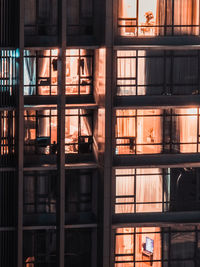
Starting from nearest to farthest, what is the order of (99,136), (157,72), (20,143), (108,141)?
(108,141) → (20,143) → (99,136) → (157,72)

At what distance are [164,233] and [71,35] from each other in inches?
266

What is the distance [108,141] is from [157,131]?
1828mm

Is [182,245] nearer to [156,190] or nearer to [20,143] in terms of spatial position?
[156,190]

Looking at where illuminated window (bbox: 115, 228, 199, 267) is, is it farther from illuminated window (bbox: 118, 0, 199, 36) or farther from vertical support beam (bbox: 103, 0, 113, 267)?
illuminated window (bbox: 118, 0, 199, 36)

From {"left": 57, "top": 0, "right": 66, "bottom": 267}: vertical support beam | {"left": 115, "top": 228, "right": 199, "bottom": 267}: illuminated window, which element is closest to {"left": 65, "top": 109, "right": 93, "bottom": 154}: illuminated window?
{"left": 57, "top": 0, "right": 66, "bottom": 267}: vertical support beam

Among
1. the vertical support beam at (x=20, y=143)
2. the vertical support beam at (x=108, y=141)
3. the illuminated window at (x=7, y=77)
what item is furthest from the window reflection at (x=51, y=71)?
the vertical support beam at (x=108, y=141)

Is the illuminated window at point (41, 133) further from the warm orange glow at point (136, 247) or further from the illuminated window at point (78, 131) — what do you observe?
the warm orange glow at point (136, 247)

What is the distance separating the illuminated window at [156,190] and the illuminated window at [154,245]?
0.66 m

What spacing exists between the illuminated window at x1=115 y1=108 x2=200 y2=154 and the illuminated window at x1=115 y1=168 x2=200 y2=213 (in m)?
0.69

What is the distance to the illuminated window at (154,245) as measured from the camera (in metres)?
29.3

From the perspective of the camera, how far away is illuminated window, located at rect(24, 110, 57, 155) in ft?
95.0

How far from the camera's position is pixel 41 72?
28922mm

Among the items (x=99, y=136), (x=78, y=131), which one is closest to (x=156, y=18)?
(x=99, y=136)

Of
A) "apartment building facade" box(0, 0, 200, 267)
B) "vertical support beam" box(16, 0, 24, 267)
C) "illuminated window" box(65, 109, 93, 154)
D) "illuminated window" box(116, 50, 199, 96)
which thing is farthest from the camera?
"illuminated window" box(65, 109, 93, 154)
